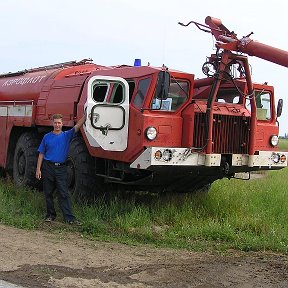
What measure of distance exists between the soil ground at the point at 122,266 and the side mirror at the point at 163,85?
2.19 m

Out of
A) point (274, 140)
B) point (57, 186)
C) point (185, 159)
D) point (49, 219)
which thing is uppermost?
point (274, 140)

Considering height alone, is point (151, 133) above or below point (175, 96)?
below

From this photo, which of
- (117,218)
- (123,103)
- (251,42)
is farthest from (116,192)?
(251,42)

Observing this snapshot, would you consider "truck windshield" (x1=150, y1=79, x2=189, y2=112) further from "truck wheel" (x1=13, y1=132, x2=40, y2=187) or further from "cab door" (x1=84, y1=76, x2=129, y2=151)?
"truck wheel" (x1=13, y1=132, x2=40, y2=187)

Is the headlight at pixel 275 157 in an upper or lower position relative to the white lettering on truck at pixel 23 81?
lower

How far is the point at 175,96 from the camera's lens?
26.5ft

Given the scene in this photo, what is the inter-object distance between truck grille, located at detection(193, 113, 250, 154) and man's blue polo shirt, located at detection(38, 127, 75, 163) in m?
1.97

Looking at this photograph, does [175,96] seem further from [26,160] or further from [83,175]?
[26,160]

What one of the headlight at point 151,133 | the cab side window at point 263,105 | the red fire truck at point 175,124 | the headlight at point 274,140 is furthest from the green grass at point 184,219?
the cab side window at point 263,105

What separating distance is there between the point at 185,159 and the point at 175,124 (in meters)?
0.58

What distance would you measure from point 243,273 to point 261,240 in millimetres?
1560

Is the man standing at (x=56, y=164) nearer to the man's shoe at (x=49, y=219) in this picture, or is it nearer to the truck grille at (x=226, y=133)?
the man's shoe at (x=49, y=219)

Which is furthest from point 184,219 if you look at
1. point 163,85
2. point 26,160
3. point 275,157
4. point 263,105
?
point 26,160

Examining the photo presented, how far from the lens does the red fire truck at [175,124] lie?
307 inches
